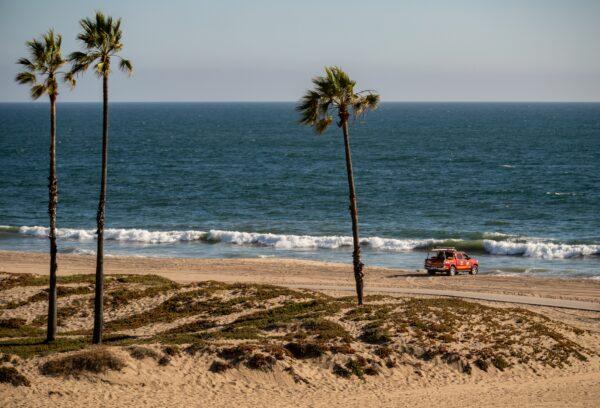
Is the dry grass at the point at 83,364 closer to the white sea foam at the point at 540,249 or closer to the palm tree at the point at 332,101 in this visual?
the palm tree at the point at 332,101

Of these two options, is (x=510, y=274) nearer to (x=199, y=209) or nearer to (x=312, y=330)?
(x=312, y=330)

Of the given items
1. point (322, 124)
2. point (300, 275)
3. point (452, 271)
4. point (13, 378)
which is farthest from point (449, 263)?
point (13, 378)

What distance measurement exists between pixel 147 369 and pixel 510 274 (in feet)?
104

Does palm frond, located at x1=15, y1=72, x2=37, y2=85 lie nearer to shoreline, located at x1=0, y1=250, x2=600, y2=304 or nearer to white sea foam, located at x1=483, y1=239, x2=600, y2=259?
shoreline, located at x1=0, y1=250, x2=600, y2=304

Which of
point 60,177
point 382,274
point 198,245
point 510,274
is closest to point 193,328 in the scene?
point 382,274

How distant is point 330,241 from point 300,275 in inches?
532

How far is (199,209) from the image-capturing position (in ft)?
253

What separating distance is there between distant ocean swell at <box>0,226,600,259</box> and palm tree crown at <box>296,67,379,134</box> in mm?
30275

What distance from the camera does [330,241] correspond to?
198ft

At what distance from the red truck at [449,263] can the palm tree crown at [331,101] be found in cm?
1987

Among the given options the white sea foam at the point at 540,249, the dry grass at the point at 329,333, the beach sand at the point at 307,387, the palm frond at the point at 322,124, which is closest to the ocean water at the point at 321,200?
the white sea foam at the point at 540,249

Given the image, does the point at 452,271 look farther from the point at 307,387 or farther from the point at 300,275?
the point at 307,387

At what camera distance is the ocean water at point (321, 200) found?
194 feet

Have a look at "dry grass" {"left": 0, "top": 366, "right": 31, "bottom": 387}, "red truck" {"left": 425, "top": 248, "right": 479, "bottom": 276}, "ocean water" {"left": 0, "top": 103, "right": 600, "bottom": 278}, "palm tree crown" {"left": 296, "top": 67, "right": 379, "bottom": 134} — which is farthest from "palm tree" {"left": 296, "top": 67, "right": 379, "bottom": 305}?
"ocean water" {"left": 0, "top": 103, "right": 600, "bottom": 278}
